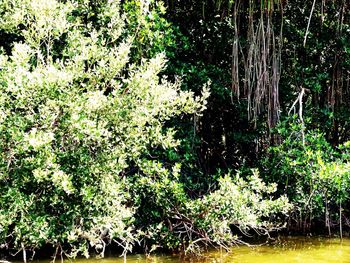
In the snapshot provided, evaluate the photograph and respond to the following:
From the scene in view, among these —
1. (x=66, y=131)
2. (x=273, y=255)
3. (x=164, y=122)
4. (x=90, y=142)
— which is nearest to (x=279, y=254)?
(x=273, y=255)

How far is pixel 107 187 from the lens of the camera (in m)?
5.61

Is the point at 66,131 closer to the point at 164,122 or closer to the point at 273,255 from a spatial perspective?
the point at 164,122

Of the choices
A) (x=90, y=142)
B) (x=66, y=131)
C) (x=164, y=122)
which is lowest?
(x=90, y=142)

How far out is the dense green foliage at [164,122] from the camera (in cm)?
533

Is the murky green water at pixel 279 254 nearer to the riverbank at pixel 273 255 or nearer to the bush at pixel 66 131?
the riverbank at pixel 273 255

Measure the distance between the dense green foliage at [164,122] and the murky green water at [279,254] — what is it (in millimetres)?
228

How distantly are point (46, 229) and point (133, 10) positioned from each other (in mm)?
2903

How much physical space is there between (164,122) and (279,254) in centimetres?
212

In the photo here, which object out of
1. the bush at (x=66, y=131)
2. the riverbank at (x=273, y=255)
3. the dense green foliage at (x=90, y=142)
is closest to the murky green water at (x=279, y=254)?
the riverbank at (x=273, y=255)

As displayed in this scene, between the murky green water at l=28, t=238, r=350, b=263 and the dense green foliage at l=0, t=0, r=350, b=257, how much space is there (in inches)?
9.0

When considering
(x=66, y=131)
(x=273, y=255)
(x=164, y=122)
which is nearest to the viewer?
(x=66, y=131)

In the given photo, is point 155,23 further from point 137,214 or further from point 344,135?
point 344,135

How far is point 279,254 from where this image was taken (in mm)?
6344

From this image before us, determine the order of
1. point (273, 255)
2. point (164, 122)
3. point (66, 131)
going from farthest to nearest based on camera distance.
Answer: point (164, 122), point (273, 255), point (66, 131)
